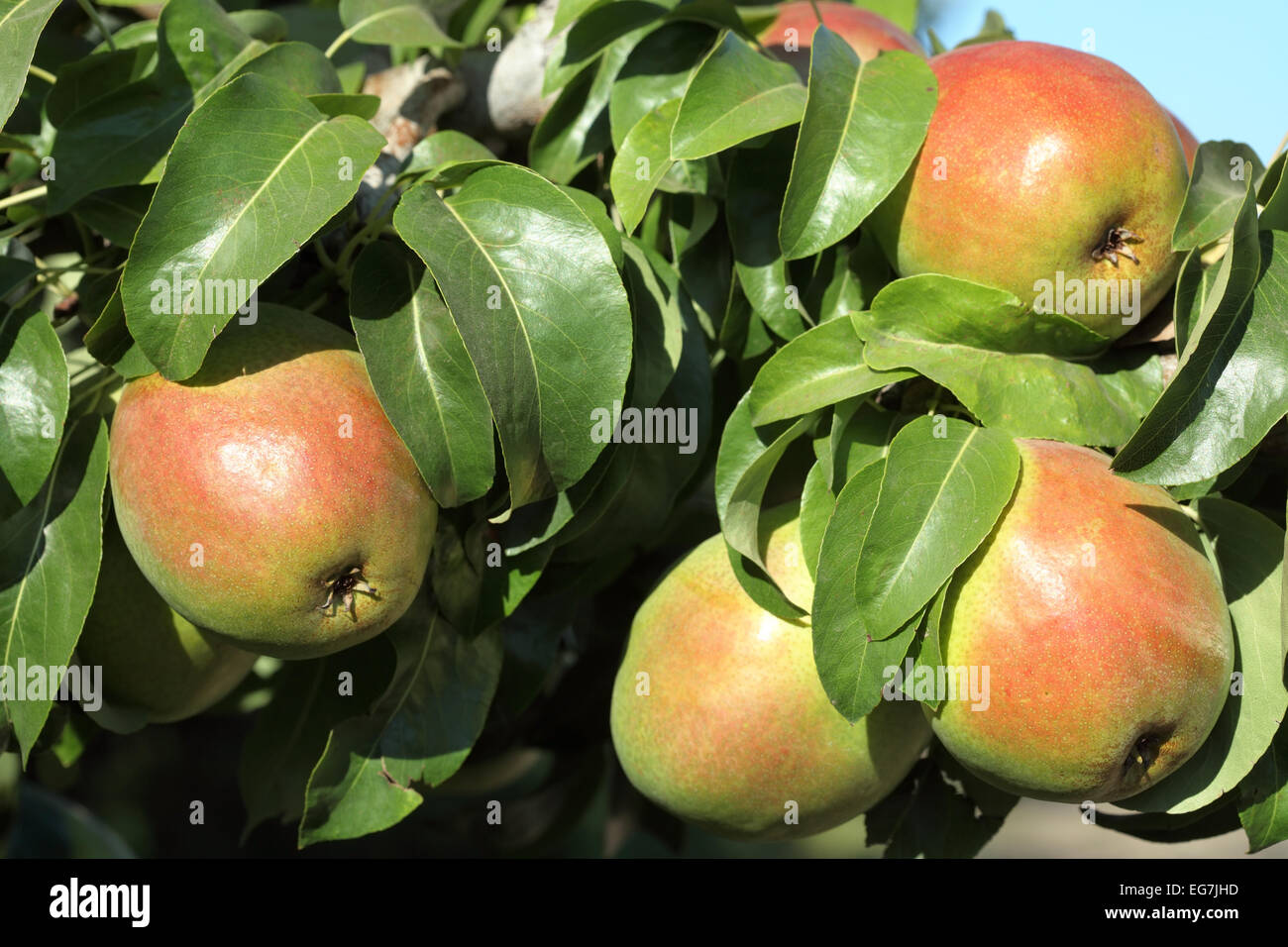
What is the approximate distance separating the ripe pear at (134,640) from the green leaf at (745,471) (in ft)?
1.94

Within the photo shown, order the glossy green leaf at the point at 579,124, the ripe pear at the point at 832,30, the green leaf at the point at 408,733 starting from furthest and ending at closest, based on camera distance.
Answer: the ripe pear at the point at 832,30, the glossy green leaf at the point at 579,124, the green leaf at the point at 408,733

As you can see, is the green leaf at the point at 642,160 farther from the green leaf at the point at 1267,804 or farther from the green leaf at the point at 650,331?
the green leaf at the point at 1267,804

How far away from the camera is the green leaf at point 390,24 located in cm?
147

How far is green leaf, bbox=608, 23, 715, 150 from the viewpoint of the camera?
1.33 metres

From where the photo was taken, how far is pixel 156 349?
3.43 feet

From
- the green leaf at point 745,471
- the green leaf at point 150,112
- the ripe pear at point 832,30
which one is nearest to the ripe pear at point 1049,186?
the green leaf at point 745,471

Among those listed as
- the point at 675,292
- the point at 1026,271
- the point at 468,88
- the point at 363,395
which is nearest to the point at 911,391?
the point at 1026,271

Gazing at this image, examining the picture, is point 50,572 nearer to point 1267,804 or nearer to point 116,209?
point 116,209

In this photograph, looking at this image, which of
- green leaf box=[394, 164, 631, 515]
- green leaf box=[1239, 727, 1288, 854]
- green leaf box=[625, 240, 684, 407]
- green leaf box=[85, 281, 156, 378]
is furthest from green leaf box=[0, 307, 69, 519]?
green leaf box=[1239, 727, 1288, 854]

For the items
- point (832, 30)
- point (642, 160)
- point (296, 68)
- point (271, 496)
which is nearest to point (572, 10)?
point (642, 160)

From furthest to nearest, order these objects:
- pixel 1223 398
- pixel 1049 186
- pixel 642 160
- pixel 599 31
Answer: pixel 599 31, pixel 642 160, pixel 1049 186, pixel 1223 398

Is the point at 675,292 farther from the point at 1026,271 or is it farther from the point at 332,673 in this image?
the point at 332,673

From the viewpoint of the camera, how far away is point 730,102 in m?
1.19

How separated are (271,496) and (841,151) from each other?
0.69 m
